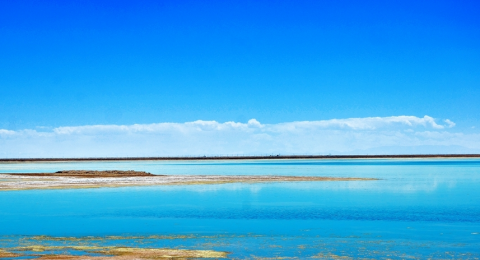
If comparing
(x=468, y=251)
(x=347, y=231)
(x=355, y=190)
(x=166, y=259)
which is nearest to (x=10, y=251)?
(x=166, y=259)

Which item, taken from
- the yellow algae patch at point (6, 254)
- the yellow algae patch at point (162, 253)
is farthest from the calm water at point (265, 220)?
the yellow algae patch at point (6, 254)

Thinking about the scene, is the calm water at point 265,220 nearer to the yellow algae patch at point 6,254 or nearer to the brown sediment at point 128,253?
the brown sediment at point 128,253

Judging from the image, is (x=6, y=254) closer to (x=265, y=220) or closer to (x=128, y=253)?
(x=128, y=253)

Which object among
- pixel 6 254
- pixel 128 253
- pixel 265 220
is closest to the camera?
pixel 6 254

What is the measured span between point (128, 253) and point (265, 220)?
987cm

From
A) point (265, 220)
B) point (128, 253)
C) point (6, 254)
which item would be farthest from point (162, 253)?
point (265, 220)

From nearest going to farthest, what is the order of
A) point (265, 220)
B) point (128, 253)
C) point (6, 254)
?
→ point (6, 254), point (128, 253), point (265, 220)

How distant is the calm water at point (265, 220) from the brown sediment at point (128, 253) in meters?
0.88

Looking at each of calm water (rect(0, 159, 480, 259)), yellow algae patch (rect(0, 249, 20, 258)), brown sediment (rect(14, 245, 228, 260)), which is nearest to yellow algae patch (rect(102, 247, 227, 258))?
brown sediment (rect(14, 245, 228, 260))

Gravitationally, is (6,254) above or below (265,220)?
below

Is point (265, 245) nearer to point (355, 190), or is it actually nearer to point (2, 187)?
point (355, 190)

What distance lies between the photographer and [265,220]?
25344mm

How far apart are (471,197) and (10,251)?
97.5 ft

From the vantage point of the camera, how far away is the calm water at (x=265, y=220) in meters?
18.3
